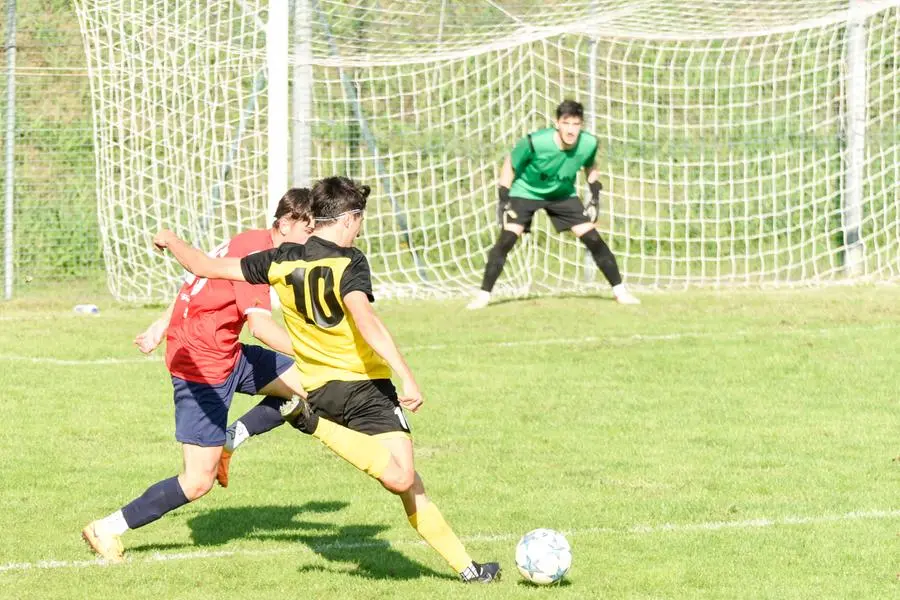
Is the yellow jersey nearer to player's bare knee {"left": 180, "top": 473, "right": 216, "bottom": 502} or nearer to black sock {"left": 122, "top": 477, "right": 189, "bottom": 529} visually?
player's bare knee {"left": 180, "top": 473, "right": 216, "bottom": 502}

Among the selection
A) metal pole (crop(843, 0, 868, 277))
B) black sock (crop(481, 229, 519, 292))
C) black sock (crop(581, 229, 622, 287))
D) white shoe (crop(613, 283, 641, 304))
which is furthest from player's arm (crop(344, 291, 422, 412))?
metal pole (crop(843, 0, 868, 277))

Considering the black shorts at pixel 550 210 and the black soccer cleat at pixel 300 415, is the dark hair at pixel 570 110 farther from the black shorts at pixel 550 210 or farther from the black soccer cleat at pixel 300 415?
the black soccer cleat at pixel 300 415

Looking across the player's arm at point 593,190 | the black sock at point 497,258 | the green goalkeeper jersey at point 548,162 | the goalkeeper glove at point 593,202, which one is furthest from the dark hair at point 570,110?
the black sock at point 497,258

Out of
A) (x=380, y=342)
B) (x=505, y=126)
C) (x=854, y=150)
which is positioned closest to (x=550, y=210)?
(x=505, y=126)

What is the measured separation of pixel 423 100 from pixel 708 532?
10.6 meters

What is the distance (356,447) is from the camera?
6.15 metres

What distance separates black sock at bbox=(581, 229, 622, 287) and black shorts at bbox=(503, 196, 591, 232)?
0.17 m

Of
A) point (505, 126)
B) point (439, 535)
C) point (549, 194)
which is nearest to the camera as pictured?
point (439, 535)

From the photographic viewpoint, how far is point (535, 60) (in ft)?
58.1

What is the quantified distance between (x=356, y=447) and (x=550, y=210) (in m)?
9.09

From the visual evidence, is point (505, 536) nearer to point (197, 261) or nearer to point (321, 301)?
point (321, 301)

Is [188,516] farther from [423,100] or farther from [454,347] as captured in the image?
[423,100]

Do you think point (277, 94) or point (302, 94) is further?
point (302, 94)

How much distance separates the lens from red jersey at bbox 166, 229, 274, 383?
274 inches
